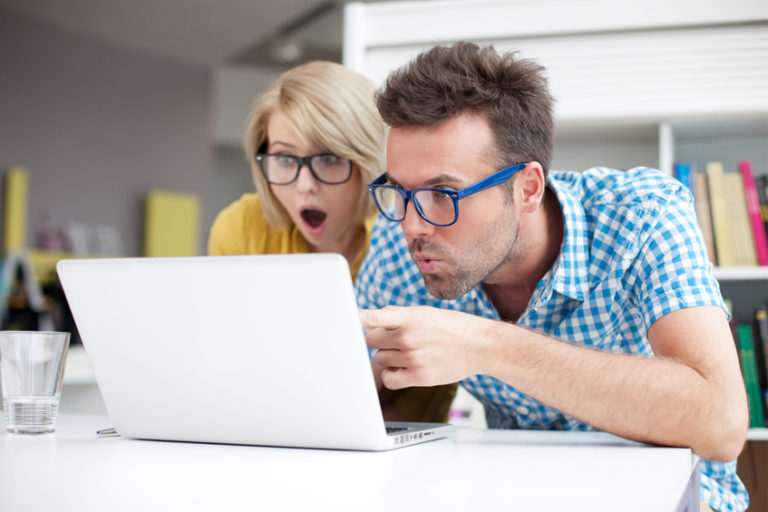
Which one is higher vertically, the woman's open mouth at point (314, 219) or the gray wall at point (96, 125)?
the gray wall at point (96, 125)

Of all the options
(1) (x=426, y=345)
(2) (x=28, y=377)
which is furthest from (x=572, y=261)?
(2) (x=28, y=377)

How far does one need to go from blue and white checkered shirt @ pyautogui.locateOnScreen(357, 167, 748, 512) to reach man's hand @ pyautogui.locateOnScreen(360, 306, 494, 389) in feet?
1.04

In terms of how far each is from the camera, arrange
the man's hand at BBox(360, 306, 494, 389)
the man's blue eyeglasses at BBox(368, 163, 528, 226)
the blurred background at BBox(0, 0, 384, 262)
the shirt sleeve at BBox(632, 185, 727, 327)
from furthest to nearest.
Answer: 1. the blurred background at BBox(0, 0, 384, 262)
2. the man's blue eyeglasses at BBox(368, 163, 528, 226)
3. the shirt sleeve at BBox(632, 185, 727, 327)
4. the man's hand at BBox(360, 306, 494, 389)

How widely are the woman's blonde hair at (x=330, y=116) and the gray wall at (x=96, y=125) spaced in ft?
17.0

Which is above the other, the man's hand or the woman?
the woman

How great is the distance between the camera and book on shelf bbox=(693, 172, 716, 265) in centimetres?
238

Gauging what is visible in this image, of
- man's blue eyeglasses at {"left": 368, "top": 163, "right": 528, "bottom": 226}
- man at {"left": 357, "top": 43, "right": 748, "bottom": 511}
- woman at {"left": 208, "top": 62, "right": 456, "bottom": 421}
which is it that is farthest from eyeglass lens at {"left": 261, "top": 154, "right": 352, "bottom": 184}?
man's blue eyeglasses at {"left": 368, "top": 163, "right": 528, "bottom": 226}

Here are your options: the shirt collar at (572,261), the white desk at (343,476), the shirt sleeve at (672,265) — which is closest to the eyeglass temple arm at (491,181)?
the shirt collar at (572,261)

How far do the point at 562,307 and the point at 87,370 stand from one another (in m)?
2.04

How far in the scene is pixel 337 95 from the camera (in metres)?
1.90

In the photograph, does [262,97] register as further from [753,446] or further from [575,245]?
[753,446]

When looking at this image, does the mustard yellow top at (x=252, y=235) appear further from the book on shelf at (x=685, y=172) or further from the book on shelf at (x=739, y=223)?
the book on shelf at (x=739, y=223)

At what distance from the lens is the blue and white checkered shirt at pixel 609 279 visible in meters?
1.23

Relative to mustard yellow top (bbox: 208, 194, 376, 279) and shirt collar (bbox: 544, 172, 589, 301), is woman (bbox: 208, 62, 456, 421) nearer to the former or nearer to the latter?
mustard yellow top (bbox: 208, 194, 376, 279)
